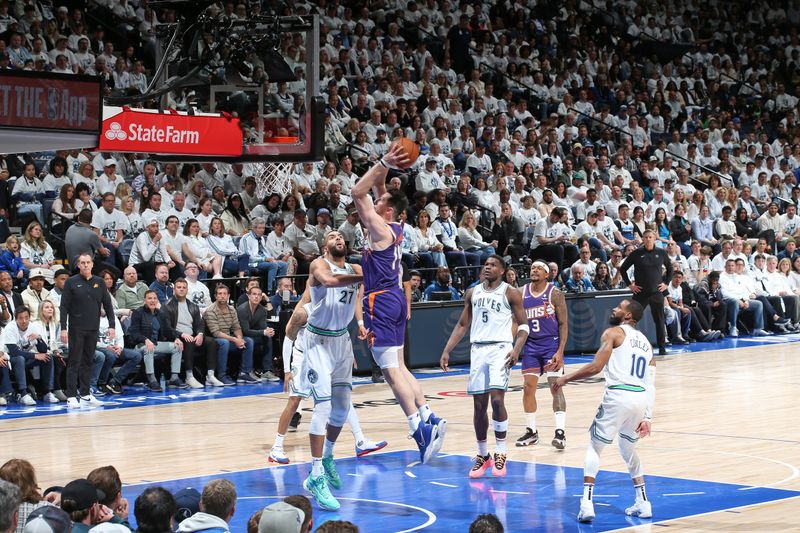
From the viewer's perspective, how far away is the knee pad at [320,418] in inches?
393

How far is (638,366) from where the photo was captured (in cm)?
959

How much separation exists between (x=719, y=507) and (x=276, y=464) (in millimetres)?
4251

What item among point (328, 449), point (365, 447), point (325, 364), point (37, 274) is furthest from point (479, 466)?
point (37, 274)

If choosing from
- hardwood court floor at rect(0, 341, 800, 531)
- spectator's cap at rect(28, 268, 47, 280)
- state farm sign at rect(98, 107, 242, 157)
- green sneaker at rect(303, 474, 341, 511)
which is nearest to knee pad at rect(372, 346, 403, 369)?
green sneaker at rect(303, 474, 341, 511)

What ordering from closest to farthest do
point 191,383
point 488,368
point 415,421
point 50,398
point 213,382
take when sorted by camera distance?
point 415,421, point 488,368, point 50,398, point 191,383, point 213,382

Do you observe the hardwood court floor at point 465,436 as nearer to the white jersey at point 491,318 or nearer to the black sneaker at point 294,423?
the black sneaker at point 294,423

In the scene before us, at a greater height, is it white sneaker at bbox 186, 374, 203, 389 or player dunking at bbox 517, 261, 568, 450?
player dunking at bbox 517, 261, 568, 450

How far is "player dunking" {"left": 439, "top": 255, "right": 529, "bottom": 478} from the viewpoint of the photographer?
1112 centimetres

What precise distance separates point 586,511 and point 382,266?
2.79 meters

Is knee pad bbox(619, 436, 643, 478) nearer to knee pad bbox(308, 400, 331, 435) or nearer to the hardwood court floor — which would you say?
the hardwood court floor

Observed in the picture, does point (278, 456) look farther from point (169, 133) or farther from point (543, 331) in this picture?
point (169, 133)

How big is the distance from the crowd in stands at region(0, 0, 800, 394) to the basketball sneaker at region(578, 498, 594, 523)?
243 inches

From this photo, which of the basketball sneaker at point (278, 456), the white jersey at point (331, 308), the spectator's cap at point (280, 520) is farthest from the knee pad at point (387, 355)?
the spectator's cap at point (280, 520)

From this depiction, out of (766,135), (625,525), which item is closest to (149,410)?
(625,525)
